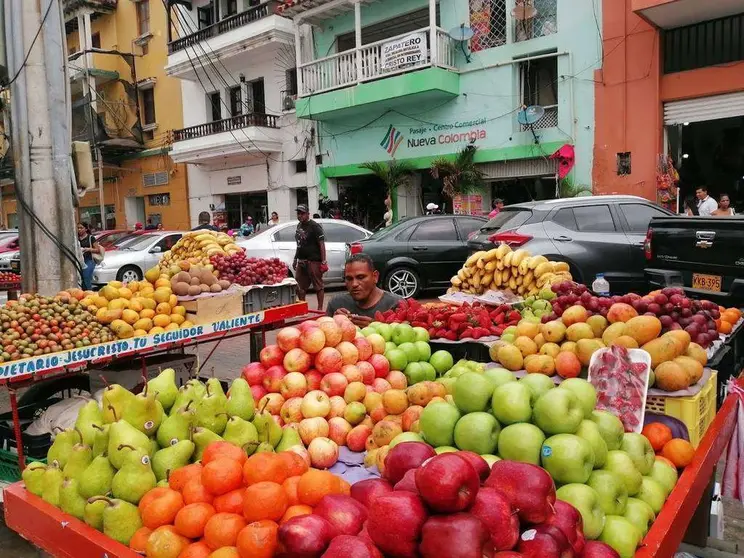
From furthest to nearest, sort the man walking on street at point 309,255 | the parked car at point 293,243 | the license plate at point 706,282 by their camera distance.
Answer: the parked car at point 293,243 → the man walking on street at point 309,255 → the license plate at point 706,282

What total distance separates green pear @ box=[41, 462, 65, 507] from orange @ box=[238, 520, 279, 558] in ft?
3.26

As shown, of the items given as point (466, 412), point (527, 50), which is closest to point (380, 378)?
point (466, 412)

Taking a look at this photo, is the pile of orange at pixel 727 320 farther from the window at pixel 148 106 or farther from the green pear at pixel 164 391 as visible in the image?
the window at pixel 148 106

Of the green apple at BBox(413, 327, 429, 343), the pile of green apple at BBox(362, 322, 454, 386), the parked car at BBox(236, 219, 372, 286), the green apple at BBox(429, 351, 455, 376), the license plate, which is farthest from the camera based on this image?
the parked car at BBox(236, 219, 372, 286)

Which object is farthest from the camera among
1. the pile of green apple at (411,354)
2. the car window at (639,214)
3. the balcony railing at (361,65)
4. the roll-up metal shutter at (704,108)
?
the balcony railing at (361,65)

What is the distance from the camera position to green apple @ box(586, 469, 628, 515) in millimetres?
1993

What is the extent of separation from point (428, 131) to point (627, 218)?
27.5 feet

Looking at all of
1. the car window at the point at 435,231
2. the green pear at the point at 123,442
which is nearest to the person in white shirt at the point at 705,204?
the car window at the point at 435,231

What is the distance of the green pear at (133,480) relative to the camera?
6.57ft

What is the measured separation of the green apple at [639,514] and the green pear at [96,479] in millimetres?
1777

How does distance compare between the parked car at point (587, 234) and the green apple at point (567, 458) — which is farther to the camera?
the parked car at point (587, 234)

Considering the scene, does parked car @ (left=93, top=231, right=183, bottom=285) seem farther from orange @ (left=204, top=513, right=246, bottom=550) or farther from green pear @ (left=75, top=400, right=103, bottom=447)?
orange @ (left=204, top=513, right=246, bottom=550)

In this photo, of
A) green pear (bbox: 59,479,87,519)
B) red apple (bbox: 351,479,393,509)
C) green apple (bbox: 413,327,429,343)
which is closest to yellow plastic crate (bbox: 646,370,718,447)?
green apple (bbox: 413,327,429,343)

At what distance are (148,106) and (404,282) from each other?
19.2m
